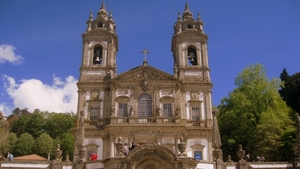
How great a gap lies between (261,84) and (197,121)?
404 inches

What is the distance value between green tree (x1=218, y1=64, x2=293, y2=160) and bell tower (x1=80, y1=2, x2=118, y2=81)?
13228 millimetres

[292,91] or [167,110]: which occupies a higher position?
[292,91]

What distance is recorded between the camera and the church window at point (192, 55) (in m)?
33.5

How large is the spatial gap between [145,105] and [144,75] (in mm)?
2775

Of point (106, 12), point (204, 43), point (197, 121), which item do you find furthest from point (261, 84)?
point (106, 12)

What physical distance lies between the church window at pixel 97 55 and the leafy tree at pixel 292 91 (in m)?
19.5

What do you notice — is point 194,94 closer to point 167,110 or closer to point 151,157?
point 167,110

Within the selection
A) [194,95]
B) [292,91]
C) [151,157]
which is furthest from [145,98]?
[292,91]

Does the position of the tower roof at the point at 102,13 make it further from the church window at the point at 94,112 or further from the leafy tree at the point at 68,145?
the leafy tree at the point at 68,145

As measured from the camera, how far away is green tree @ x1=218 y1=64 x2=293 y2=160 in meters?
32.8

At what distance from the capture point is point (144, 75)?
31.2 meters

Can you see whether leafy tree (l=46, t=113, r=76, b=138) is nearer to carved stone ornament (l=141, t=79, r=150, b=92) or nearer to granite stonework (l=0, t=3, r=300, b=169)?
granite stonework (l=0, t=3, r=300, b=169)

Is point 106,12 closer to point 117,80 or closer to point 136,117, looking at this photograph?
point 117,80

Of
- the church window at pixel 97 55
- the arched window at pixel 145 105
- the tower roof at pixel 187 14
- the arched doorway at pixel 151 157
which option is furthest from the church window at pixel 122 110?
the tower roof at pixel 187 14
